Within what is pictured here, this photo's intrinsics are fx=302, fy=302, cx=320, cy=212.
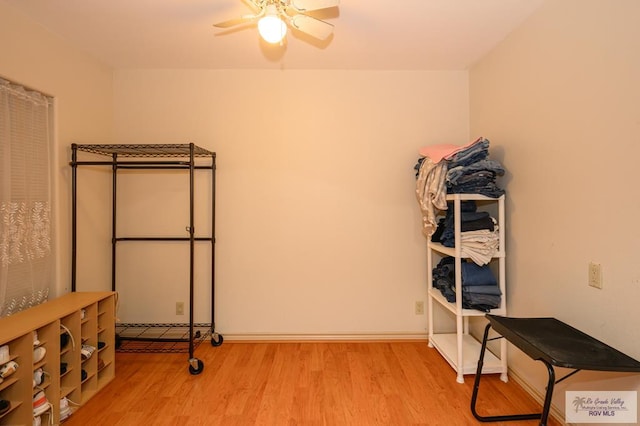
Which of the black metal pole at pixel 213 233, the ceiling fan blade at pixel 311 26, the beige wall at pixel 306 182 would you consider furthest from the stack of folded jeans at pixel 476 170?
the black metal pole at pixel 213 233

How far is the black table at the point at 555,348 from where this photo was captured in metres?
1.16

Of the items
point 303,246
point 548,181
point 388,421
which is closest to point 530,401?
point 388,421

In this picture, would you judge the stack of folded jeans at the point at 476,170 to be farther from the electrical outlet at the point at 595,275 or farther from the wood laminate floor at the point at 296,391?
the wood laminate floor at the point at 296,391

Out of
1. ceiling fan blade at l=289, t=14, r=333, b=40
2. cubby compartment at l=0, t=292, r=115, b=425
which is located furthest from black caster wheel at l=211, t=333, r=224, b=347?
ceiling fan blade at l=289, t=14, r=333, b=40

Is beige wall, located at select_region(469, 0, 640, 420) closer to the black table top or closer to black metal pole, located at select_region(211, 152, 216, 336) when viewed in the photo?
the black table top

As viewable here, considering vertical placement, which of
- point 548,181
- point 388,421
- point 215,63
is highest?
point 215,63

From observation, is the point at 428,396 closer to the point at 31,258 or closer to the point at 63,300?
the point at 63,300

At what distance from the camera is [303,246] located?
2631mm

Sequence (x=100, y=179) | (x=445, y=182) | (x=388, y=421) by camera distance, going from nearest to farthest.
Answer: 1. (x=388, y=421)
2. (x=445, y=182)
3. (x=100, y=179)

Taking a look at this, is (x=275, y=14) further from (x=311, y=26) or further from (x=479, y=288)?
(x=479, y=288)

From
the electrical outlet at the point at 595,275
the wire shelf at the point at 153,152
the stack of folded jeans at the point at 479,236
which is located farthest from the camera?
the wire shelf at the point at 153,152

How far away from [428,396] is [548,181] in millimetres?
1478

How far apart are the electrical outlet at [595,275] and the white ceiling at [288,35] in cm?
149

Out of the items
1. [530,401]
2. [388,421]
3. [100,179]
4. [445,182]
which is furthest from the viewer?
[100,179]
